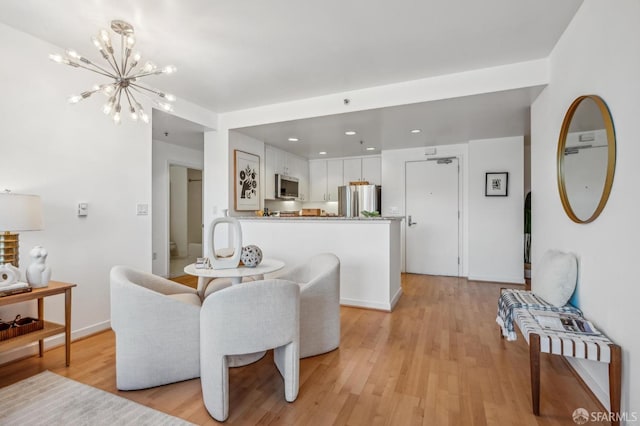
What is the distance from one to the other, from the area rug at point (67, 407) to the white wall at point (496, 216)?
4776 mm

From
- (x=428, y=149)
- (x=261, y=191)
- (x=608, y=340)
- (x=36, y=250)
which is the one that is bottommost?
(x=608, y=340)

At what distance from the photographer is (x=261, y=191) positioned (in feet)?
17.2

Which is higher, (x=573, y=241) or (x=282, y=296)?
(x=573, y=241)

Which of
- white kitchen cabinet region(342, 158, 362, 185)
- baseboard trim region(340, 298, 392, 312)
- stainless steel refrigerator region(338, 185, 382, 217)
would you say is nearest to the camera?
baseboard trim region(340, 298, 392, 312)

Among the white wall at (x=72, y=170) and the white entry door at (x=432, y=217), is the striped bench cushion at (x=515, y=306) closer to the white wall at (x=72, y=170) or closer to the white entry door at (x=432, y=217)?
the white entry door at (x=432, y=217)

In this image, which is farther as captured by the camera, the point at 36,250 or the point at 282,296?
the point at 36,250

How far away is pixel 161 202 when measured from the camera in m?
5.20

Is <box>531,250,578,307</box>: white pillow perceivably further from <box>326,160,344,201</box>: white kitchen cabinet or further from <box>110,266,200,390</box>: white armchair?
<box>326,160,344,201</box>: white kitchen cabinet

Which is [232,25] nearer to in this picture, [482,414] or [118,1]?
[118,1]

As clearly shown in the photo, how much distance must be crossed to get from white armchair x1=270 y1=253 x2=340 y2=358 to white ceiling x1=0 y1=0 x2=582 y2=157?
6.11 feet

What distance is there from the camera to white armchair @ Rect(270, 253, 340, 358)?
236cm

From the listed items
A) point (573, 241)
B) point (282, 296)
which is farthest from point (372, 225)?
point (282, 296)

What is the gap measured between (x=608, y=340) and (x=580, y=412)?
448 mm

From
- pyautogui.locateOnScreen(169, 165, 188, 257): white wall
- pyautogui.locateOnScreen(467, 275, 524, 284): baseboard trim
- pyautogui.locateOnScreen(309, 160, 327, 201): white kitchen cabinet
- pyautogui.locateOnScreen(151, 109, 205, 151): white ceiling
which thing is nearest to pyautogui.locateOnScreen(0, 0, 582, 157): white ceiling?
pyautogui.locateOnScreen(151, 109, 205, 151): white ceiling
